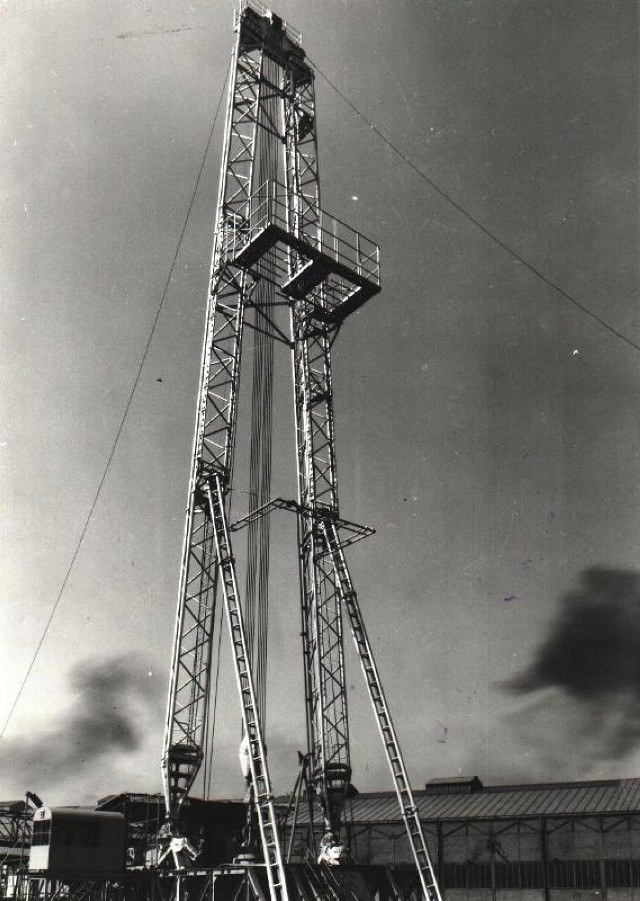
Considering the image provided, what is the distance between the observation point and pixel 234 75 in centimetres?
2659

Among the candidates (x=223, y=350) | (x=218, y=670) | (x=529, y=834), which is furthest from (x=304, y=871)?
(x=529, y=834)

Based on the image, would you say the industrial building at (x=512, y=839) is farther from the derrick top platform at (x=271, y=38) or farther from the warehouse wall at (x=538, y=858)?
the derrick top platform at (x=271, y=38)

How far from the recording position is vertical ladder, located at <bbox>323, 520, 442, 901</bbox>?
20.8 meters

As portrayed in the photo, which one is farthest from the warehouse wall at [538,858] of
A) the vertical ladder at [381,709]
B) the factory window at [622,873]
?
the vertical ladder at [381,709]

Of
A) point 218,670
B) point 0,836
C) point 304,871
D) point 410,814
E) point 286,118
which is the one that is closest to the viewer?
point 304,871

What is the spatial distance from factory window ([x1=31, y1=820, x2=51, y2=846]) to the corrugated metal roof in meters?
10.4

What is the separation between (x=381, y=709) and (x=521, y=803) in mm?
15222

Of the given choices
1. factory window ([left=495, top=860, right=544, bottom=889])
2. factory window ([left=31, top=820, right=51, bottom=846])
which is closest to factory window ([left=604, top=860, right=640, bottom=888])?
factory window ([left=495, top=860, right=544, bottom=889])

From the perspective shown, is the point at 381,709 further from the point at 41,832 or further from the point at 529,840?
the point at 529,840

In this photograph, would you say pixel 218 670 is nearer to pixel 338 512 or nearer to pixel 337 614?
pixel 337 614

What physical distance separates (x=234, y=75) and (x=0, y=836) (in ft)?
93.6

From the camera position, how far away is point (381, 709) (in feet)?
72.8

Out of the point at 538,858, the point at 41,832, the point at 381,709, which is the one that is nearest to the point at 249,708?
the point at 381,709

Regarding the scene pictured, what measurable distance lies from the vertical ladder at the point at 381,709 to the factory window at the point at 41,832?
10.4 meters
